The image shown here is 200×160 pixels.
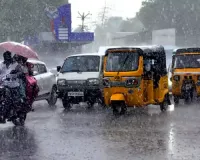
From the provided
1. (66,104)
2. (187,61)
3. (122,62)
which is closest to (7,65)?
(122,62)

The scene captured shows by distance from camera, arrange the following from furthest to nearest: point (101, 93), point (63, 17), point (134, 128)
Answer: point (63, 17) < point (101, 93) < point (134, 128)

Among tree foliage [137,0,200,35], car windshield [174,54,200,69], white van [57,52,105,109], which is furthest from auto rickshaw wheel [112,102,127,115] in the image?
tree foliage [137,0,200,35]

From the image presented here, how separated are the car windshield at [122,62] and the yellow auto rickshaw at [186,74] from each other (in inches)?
153

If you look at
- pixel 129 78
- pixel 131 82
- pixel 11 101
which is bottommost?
pixel 11 101

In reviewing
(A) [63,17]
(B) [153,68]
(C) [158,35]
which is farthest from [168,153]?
(C) [158,35]

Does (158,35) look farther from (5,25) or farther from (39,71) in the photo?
(39,71)

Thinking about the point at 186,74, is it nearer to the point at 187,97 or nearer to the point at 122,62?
the point at 187,97

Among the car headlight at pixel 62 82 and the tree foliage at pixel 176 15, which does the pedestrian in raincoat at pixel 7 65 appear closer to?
the car headlight at pixel 62 82

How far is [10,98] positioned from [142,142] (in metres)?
3.87

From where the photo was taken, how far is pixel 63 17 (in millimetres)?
48594

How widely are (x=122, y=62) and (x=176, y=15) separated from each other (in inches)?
2230

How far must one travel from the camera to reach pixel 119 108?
14.5 metres

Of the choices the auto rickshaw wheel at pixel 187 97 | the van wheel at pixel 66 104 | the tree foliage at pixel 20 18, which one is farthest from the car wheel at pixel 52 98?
the tree foliage at pixel 20 18

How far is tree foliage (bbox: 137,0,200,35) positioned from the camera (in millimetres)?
67812
